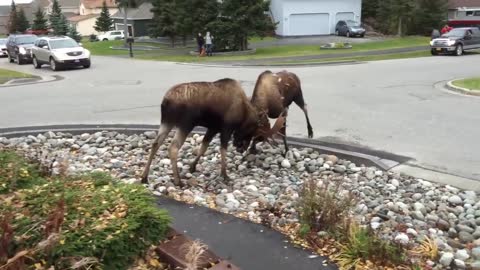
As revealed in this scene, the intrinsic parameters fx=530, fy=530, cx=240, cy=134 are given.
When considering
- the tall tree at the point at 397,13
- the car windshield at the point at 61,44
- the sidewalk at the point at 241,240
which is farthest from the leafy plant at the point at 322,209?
the tall tree at the point at 397,13

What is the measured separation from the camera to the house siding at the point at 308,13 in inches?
2263

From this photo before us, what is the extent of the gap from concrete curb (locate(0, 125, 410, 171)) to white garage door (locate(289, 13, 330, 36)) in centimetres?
4846

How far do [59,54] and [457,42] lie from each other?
2464 centimetres

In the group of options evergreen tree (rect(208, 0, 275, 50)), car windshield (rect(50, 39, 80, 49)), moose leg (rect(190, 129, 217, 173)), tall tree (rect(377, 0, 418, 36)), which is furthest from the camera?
tall tree (rect(377, 0, 418, 36))

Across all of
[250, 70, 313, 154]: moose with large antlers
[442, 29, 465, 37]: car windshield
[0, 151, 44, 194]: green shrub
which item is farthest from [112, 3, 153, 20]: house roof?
[0, 151, 44, 194]: green shrub

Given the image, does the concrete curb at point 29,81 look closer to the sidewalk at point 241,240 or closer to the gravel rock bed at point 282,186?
the gravel rock bed at point 282,186

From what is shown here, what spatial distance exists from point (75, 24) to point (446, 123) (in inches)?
3874

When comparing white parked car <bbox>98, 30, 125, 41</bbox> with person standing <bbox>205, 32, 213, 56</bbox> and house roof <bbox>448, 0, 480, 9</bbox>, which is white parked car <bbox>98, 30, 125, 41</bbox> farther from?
house roof <bbox>448, 0, 480, 9</bbox>

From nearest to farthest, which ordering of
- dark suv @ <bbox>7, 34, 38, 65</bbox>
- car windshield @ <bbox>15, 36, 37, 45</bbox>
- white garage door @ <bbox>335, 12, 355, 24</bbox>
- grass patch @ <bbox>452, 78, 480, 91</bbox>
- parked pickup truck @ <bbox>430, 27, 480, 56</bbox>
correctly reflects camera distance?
grass patch @ <bbox>452, 78, 480, 91</bbox> < dark suv @ <bbox>7, 34, 38, 65</bbox> < parked pickup truck @ <bbox>430, 27, 480, 56</bbox> < car windshield @ <bbox>15, 36, 37, 45</bbox> < white garage door @ <bbox>335, 12, 355, 24</bbox>

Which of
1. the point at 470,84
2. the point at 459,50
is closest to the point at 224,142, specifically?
the point at 470,84

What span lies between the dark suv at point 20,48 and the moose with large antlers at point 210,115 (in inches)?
1153

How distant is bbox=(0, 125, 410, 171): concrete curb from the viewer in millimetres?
8609

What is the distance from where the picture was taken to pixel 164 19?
4853cm

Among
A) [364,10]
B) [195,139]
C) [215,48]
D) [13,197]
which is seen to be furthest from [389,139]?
[364,10]
